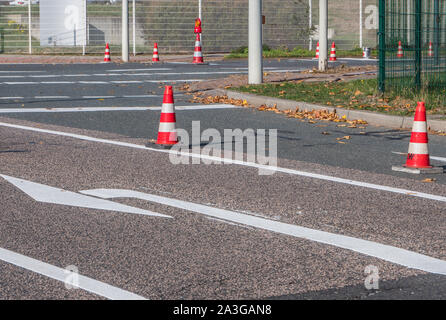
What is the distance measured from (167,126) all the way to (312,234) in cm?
465

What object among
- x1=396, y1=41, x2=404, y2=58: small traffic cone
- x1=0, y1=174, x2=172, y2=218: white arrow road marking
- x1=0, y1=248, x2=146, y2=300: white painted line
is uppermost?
x1=396, y1=41, x2=404, y2=58: small traffic cone

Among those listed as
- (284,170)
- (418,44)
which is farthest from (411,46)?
(284,170)

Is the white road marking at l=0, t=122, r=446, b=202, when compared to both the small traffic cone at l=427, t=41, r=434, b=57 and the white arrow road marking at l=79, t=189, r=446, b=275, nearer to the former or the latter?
the white arrow road marking at l=79, t=189, r=446, b=275

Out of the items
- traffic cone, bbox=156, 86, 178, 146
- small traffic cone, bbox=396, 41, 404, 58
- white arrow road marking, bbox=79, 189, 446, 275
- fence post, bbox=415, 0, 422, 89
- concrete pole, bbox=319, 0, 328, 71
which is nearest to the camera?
white arrow road marking, bbox=79, 189, 446, 275

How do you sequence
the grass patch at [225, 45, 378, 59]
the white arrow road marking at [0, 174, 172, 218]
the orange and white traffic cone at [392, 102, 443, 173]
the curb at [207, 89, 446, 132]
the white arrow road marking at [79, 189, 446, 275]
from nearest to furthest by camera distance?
the white arrow road marking at [79, 189, 446, 275], the white arrow road marking at [0, 174, 172, 218], the orange and white traffic cone at [392, 102, 443, 173], the curb at [207, 89, 446, 132], the grass patch at [225, 45, 378, 59]

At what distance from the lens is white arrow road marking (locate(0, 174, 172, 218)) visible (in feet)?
23.2

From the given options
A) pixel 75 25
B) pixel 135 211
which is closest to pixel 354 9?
pixel 75 25

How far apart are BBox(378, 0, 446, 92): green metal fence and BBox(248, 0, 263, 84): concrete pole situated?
9.60 feet

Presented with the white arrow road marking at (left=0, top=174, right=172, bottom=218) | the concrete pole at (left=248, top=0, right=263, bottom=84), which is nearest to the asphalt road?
the white arrow road marking at (left=0, top=174, right=172, bottom=218)

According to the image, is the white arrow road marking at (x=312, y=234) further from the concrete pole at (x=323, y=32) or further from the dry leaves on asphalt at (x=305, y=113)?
the concrete pole at (x=323, y=32)
